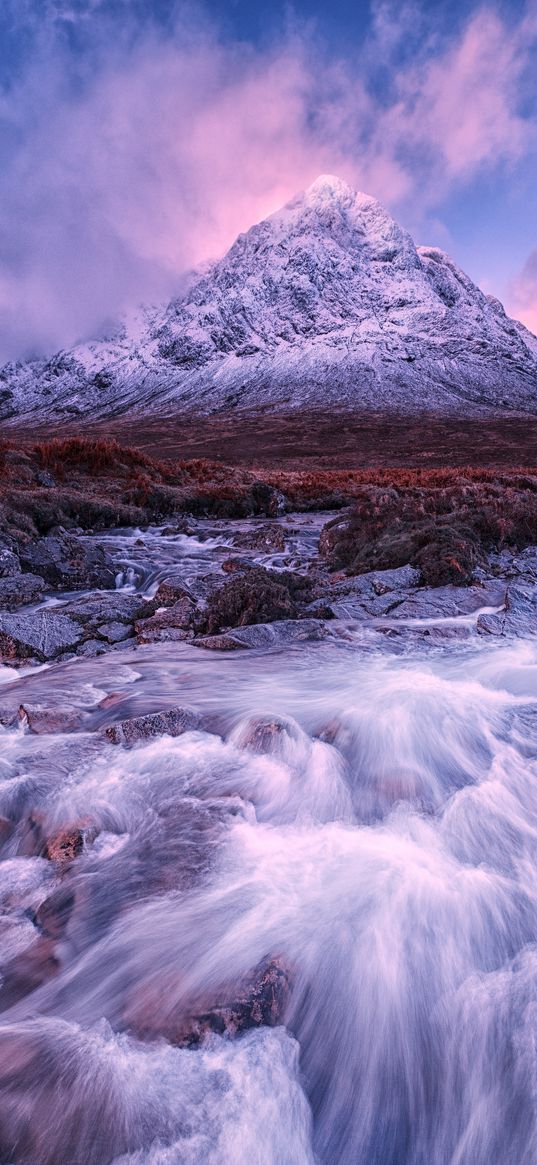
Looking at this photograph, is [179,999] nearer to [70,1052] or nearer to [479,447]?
[70,1052]

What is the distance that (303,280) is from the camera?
430 ft

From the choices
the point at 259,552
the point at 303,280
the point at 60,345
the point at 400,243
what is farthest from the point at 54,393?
the point at 259,552

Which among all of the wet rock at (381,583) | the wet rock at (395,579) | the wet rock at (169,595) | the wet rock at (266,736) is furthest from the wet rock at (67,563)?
the wet rock at (266,736)

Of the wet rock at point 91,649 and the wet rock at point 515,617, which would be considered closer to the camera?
the wet rock at point 91,649

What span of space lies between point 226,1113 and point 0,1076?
83 centimetres

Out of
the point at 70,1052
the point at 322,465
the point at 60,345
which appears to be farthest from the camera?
the point at 60,345

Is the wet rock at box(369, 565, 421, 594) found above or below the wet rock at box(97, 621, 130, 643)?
above

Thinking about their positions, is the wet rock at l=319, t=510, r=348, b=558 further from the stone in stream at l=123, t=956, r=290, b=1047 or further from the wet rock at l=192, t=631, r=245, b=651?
the stone in stream at l=123, t=956, r=290, b=1047

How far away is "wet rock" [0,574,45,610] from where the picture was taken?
26.9ft

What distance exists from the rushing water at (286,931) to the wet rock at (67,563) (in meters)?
4.25

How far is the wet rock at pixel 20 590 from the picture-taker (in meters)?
8.21

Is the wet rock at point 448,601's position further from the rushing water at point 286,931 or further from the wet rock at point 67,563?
the wet rock at point 67,563

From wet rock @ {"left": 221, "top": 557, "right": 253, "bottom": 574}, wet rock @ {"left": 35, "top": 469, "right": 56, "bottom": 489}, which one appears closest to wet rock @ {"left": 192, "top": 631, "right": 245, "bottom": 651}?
wet rock @ {"left": 221, "top": 557, "right": 253, "bottom": 574}

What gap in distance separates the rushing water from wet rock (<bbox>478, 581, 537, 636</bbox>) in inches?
74.7
